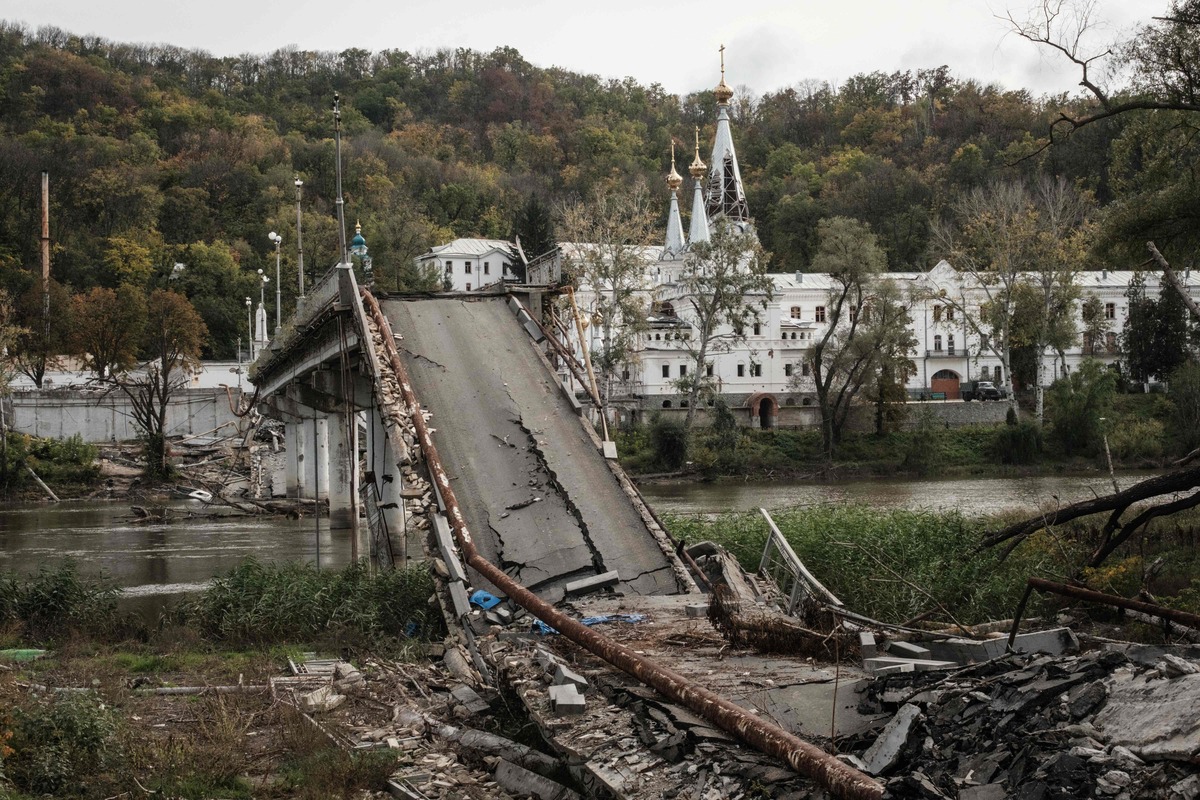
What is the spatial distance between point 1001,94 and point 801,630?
128 m

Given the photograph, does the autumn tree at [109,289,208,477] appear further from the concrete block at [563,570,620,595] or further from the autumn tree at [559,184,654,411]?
the concrete block at [563,570,620,595]

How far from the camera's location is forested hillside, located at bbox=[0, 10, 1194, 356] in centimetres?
8806

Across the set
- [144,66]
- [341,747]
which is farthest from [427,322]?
[144,66]

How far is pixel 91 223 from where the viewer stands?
94.2 meters

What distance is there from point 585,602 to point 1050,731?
309 inches

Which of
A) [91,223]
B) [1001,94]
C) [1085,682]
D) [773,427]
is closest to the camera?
[1085,682]

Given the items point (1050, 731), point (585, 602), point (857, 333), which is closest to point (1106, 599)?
point (1050, 731)

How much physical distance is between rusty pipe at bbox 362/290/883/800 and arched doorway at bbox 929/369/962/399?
2880 inches

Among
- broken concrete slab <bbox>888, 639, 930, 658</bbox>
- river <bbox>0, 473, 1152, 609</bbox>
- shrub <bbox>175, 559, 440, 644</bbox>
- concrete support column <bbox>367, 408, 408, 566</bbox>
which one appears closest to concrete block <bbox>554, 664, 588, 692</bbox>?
broken concrete slab <bbox>888, 639, 930, 658</bbox>

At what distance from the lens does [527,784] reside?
9.50m

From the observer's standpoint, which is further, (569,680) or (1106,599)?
(569,680)

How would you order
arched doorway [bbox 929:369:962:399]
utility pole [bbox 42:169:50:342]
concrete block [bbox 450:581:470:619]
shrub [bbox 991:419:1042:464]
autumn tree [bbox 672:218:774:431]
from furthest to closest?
arched doorway [bbox 929:369:962:399], utility pole [bbox 42:169:50:342], autumn tree [bbox 672:218:774:431], shrub [bbox 991:419:1042:464], concrete block [bbox 450:581:470:619]

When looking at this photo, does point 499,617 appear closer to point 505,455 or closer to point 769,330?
point 505,455

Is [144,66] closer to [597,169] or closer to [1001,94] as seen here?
[597,169]
